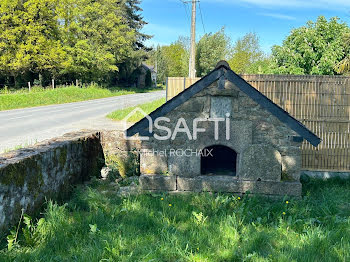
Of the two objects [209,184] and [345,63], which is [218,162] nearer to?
[209,184]

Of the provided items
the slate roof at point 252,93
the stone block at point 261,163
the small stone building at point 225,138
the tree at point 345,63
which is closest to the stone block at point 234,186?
the small stone building at point 225,138

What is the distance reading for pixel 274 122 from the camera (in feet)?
18.4

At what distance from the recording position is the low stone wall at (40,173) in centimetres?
397

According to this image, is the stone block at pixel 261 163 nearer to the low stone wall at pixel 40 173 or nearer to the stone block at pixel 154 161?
the stone block at pixel 154 161

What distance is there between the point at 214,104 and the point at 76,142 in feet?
10.5

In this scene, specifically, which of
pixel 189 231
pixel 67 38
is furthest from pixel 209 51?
pixel 189 231

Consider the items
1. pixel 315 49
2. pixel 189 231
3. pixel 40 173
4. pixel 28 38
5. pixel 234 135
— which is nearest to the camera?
pixel 189 231

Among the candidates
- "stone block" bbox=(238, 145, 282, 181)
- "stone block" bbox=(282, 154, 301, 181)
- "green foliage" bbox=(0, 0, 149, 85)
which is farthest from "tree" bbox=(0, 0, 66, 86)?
"stone block" bbox=(282, 154, 301, 181)

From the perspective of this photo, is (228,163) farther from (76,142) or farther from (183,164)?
(76,142)

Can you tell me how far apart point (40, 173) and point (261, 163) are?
395cm

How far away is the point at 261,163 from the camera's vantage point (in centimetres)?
570

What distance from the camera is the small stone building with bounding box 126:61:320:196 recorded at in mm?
5594

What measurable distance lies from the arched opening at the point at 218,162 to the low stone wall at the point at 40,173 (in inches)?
111

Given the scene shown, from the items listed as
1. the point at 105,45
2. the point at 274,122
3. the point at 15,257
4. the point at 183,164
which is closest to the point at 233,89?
the point at 274,122
